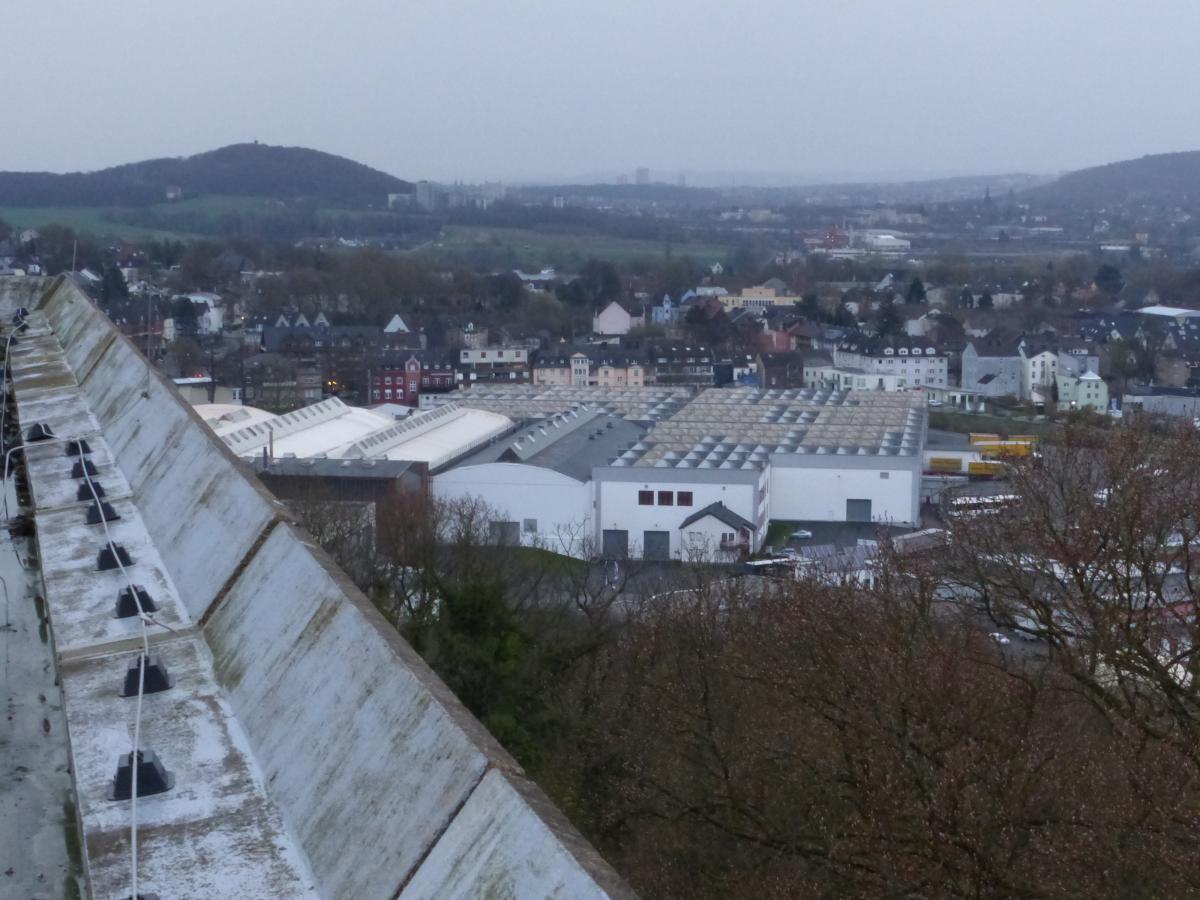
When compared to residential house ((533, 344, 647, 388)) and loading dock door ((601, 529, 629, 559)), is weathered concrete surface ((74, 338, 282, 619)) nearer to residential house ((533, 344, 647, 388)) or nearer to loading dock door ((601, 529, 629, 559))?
loading dock door ((601, 529, 629, 559))

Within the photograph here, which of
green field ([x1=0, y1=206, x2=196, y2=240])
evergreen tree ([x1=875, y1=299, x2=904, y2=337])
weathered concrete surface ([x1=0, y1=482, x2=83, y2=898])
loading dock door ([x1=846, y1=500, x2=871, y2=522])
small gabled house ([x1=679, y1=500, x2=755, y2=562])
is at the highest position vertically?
weathered concrete surface ([x1=0, y1=482, x2=83, y2=898])

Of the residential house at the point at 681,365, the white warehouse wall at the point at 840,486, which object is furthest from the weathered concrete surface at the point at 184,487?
the residential house at the point at 681,365

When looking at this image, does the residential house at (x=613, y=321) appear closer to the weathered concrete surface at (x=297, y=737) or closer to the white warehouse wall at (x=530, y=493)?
the white warehouse wall at (x=530, y=493)

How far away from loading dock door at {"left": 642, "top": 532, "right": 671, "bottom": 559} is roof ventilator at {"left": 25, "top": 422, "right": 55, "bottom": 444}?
10950mm

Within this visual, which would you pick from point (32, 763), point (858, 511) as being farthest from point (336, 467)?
point (32, 763)

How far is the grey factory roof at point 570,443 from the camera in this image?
1650cm

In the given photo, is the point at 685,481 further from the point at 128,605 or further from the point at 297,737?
the point at 297,737

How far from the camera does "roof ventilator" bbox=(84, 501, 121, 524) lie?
347 cm

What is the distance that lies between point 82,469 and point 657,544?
460 inches

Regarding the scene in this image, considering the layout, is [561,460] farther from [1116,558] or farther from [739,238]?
[739,238]

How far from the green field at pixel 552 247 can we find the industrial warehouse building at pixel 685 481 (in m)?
45.4

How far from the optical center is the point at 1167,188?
11569cm

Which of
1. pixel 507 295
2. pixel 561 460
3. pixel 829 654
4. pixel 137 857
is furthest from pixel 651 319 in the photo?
pixel 137 857

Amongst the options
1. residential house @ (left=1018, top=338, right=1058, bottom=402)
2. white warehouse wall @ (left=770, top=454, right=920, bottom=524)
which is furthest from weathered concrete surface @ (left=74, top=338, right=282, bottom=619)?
residential house @ (left=1018, top=338, right=1058, bottom=402)
